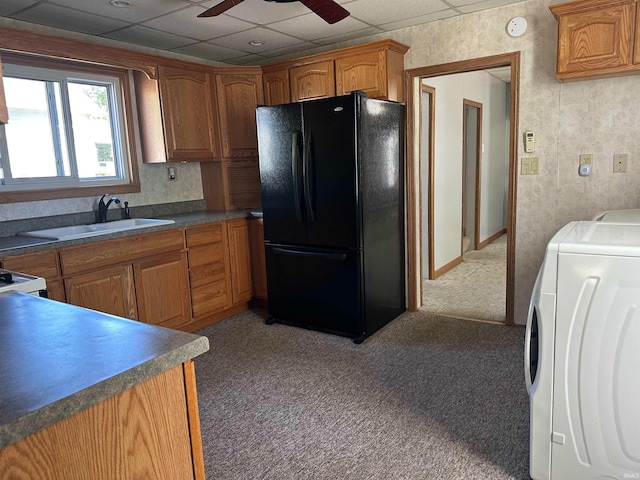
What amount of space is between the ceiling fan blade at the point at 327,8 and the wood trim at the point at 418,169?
1.28 metres

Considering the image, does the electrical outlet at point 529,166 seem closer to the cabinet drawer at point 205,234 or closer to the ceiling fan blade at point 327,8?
the ceiling fan blade at point 327,8

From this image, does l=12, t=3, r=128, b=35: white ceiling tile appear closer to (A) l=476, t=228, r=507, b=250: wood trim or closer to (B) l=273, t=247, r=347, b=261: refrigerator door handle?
(B) l=273, t=247, r=347, b=261: refrigerator door handle

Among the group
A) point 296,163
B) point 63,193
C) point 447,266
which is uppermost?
point 296,163

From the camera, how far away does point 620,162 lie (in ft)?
9.57

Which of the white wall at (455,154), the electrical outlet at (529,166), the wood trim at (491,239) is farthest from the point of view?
the wood trim at (491,239)

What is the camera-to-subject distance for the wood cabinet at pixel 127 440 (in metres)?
0.82

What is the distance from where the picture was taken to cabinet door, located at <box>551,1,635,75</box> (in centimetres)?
257

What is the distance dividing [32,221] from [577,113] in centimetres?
377

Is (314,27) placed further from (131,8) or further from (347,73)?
(131,8)

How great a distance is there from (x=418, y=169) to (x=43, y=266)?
279 centimetres

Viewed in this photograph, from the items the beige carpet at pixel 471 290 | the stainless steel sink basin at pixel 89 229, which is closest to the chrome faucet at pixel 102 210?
the stainless steel sink basin at pixel 89 229

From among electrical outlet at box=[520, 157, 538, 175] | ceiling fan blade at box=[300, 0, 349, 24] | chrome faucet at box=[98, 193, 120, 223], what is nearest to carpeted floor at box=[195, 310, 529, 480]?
electrical outlet at box=[520, 157, 538, 175]

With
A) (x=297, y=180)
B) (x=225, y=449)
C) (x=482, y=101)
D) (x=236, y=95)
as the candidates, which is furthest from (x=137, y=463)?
(x=482, y=101)

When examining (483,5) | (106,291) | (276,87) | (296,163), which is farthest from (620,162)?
(106,291)
